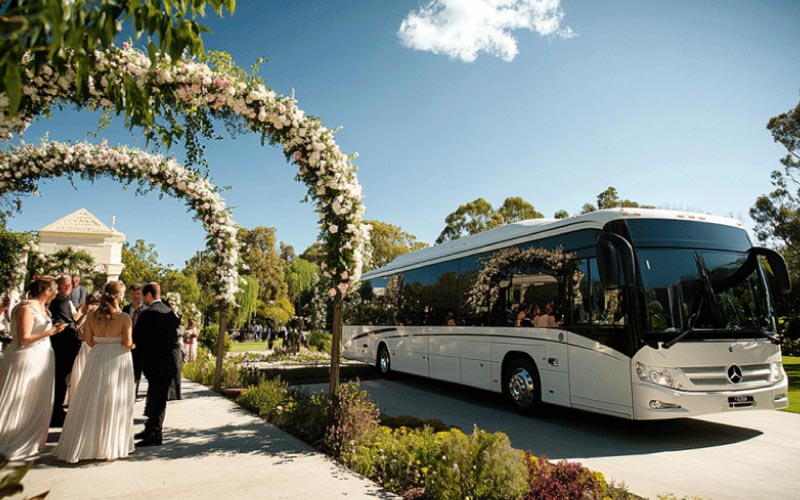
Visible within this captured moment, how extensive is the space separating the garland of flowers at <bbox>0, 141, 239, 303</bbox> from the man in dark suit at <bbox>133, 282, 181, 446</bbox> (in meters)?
3.83

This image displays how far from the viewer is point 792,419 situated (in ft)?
31.4

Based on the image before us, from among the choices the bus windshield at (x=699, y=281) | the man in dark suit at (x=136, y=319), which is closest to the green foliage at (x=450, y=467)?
the man in dark suit at (x=136, y=319)

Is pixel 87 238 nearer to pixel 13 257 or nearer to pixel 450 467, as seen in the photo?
pixel 13 257

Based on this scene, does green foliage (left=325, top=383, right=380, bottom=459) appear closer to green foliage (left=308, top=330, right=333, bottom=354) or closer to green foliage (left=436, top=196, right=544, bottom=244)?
green foliage (left=308, top=330, right=333, bottom=354)

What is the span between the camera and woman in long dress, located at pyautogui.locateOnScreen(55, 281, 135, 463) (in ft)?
19.4

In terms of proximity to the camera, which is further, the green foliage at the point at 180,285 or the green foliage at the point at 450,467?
the green foliage at the point at 180,285

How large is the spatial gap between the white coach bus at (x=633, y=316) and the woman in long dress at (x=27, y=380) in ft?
25.3

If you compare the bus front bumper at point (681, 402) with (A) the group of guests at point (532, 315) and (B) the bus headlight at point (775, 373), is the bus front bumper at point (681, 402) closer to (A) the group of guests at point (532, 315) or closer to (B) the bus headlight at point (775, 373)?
(B) the bus headlight at point (775, 373)

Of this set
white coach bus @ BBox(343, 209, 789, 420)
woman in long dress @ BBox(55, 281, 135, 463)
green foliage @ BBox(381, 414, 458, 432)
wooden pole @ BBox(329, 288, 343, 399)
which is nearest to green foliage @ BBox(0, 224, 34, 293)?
woman in long dress @ BBox(55, 281, 135, 463)

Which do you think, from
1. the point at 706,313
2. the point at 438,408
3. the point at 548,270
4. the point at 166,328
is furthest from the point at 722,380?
the point at 166,328

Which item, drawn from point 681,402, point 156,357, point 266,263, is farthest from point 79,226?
point 681,402

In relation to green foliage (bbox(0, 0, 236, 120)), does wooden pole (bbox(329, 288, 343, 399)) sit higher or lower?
lower

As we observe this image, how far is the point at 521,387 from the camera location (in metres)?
9.89

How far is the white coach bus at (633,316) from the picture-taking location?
291 inches
